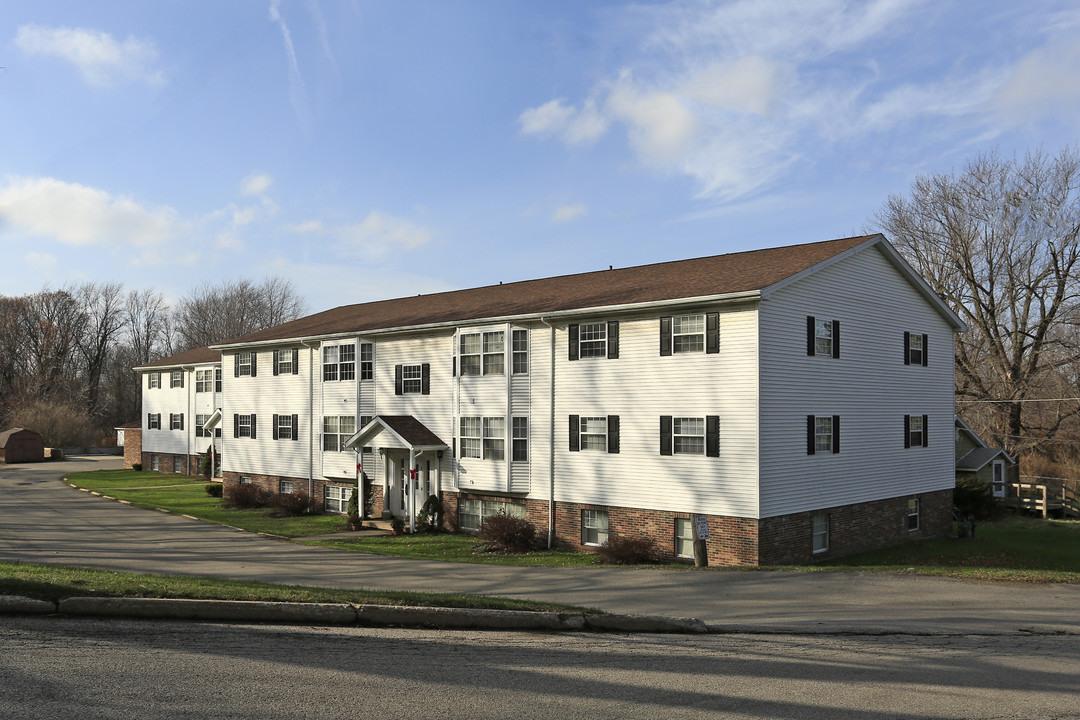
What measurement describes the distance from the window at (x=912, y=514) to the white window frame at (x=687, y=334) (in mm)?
10964

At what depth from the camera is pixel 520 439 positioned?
83.0ft

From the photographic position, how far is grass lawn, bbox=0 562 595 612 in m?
10.4

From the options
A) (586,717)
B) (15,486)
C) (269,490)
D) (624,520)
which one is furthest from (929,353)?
(15,486)

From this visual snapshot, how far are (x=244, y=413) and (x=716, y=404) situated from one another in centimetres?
2461

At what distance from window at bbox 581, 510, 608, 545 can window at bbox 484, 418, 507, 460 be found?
361 cm

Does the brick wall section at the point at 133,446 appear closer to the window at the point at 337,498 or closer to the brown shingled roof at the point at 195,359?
the brown shingled roof at the point at 195,359

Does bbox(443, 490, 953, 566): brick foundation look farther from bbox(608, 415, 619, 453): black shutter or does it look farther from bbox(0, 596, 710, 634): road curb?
bbox(0, 596, 710, 634): road curb

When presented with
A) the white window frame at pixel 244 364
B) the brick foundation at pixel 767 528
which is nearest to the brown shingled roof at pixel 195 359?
the white window frame at pixel 244 364

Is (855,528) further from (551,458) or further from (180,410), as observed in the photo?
(180,410)

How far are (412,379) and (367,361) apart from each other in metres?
2.77

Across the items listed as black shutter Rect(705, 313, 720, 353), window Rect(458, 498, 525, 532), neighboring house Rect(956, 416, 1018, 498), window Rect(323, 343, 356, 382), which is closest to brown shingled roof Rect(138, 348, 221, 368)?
window Rect(323, 343, 356, 382)

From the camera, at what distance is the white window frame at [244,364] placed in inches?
1443

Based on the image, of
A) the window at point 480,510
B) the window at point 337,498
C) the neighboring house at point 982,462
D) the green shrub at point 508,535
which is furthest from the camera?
the neighboring house at point 982,462

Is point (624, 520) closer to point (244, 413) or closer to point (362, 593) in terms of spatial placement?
point (362, 593)
